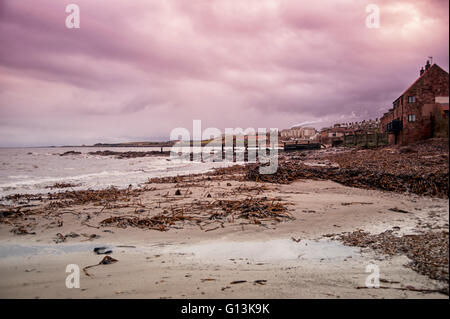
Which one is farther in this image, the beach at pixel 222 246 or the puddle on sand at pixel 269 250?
the puddle on sand at pixel 269 250

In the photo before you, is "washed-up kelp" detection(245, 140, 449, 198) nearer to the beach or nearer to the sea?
the beach

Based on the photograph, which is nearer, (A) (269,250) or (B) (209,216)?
(A) (269,250)

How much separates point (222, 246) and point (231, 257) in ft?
2.00

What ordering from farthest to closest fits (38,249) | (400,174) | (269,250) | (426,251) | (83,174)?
(83,174) < (400,174) < (38,249) < (269,250) < (426,251)

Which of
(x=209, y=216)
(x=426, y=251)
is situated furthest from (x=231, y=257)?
(x=426, y=251)

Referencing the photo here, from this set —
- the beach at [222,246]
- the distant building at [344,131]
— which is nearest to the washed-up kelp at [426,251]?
the beach at [222,246]

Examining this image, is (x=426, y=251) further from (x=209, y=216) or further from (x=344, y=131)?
(x=344, y=131)

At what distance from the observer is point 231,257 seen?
419cm

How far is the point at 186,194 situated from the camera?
9812 mm

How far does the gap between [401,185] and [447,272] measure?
17.7 ft

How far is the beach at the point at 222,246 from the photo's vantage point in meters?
2.71

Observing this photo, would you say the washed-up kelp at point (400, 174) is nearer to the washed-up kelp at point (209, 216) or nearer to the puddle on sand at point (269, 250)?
the puddle on sand at point (269, 250)

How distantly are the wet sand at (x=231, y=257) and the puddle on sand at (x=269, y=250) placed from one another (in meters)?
0.02
